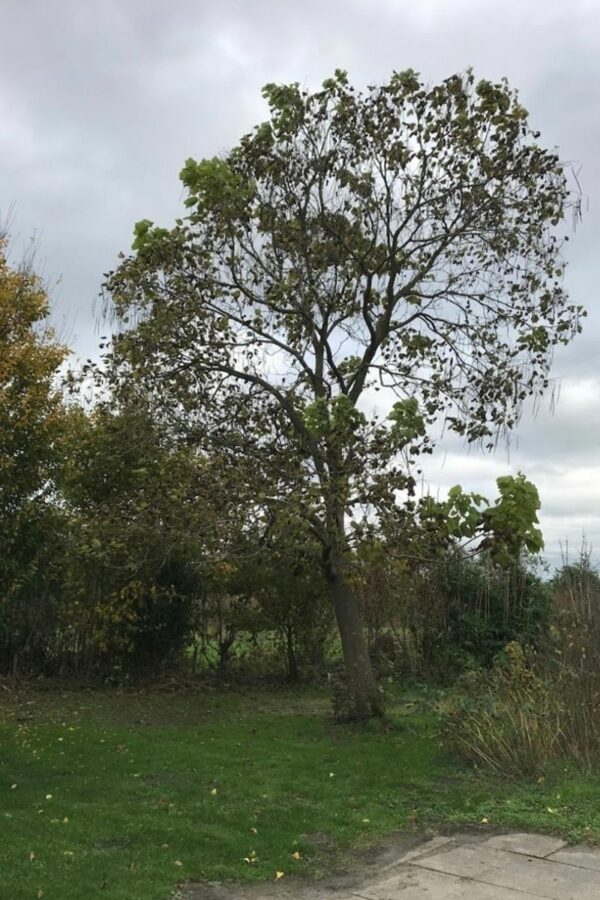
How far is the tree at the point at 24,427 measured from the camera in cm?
803

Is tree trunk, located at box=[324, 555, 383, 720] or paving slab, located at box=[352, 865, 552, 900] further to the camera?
tree trunk, located at box=[324, 555, 383, 720]

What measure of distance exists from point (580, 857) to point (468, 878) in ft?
2.96

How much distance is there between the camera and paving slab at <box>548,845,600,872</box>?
5.21 meters

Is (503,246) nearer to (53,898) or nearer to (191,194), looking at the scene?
(191,194)

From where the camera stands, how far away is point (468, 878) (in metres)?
4.94

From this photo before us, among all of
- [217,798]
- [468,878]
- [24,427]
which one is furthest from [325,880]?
[24,427]

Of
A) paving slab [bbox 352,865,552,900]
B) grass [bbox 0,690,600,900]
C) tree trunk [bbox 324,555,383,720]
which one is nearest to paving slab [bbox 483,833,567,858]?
grass [bbox 0,690,600,900]

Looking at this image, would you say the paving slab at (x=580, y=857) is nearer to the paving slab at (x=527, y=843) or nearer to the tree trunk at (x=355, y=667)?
the paving slab at (x=527, y=843)

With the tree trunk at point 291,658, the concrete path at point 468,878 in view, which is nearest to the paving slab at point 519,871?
the concrete path at point 468,878

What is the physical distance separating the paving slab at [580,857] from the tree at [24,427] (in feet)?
18.0

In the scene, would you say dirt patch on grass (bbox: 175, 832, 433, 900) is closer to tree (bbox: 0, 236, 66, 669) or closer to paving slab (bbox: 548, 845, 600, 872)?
paving slab (bbox: 548, 845, 600, 872)

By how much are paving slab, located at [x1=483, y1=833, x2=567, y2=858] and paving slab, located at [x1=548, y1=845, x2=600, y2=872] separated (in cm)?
6

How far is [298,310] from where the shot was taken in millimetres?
9898

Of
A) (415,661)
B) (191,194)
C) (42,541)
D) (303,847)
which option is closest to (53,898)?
(303,847)
